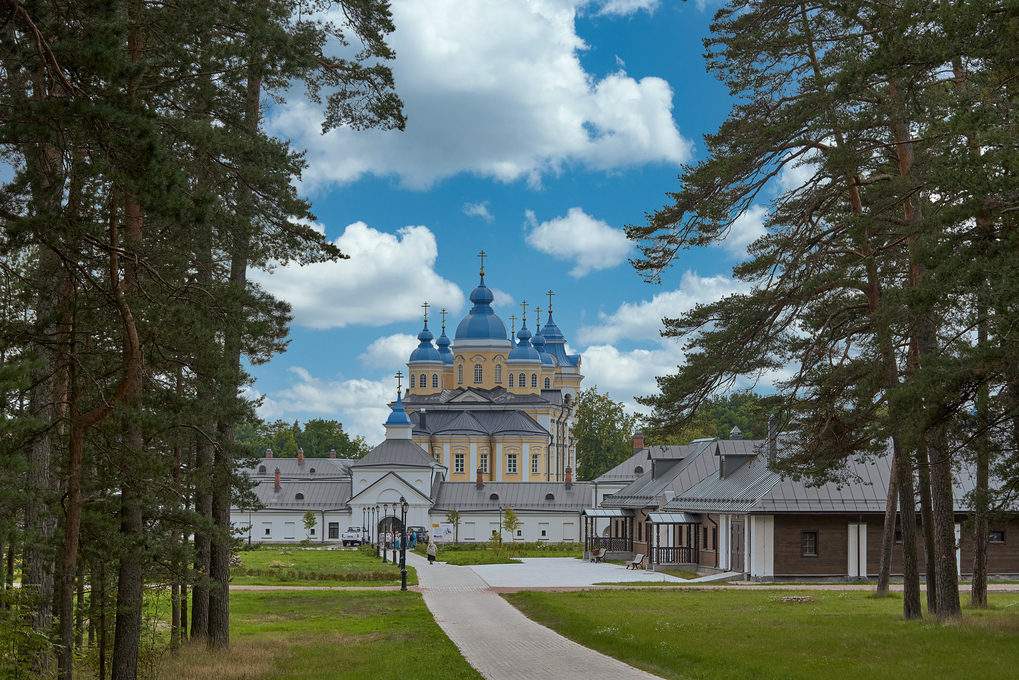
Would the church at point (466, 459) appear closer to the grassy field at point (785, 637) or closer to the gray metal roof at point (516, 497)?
→ the gray metal roof at point (516, 497)

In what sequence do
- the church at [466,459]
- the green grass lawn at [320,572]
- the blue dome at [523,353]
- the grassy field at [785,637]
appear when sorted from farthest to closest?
the blue dome at [523,353], the church at [466,459], the green grass lawn at [320,572], the grassy field at [785,637]

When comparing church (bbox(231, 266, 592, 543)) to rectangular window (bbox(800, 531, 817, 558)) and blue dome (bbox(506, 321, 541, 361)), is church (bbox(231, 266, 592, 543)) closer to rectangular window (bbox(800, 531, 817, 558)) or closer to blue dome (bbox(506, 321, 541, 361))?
blue dome (bbox(506, 321, 541, 361))

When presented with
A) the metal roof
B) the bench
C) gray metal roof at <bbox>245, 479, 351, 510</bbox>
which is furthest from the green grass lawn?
gray metal roof at <bbox>245, 479, 351, 510</bbox>

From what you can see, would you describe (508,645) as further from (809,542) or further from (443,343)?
(443,343)

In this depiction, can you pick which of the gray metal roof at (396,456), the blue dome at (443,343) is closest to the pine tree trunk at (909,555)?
the gray metal roof at (396,456)

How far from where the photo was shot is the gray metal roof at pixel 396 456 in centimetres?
6906

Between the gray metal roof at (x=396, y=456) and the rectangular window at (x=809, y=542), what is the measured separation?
37.5 m

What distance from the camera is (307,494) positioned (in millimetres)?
69812

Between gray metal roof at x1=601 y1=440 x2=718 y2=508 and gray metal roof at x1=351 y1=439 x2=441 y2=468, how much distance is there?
68.5 feet

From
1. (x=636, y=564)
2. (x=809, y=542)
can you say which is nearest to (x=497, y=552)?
(x=636, y=564)

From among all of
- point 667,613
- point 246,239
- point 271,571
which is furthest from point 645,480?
point 246,239

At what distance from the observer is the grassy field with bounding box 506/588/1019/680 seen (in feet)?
46.5

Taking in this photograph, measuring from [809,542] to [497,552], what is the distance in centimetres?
2143

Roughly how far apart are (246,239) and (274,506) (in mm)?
57860
